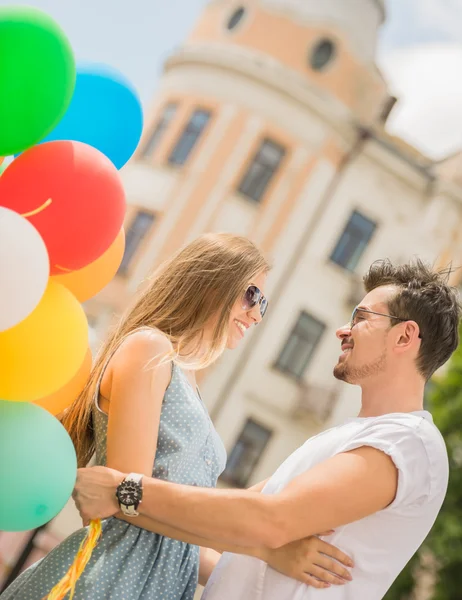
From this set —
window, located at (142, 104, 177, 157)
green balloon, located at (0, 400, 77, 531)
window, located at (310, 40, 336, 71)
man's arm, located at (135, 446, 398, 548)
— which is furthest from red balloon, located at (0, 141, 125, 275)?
window, located at (310, 40, 336, 71)

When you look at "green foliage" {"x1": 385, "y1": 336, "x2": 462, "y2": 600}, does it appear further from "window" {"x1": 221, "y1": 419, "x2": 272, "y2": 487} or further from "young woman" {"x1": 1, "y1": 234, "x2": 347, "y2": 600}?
"young woman" {"x1": 1, "y1": 234, "x2": 347, "y2": 600}

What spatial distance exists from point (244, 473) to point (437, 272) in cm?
1329

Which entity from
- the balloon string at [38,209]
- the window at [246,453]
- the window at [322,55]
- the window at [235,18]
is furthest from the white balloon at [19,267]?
the window at [235,18]

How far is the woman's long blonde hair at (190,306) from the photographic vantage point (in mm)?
2342

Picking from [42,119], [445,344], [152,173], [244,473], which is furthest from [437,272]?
[152,173]

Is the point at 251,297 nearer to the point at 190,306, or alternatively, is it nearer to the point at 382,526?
the point at 190,306

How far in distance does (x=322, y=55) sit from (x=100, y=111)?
16.1 metres

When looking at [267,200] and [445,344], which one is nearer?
[445,344]

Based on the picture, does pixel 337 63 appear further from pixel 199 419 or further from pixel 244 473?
pixel 199 419

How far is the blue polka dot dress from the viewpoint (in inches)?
81.8

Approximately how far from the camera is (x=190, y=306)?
7.73ft

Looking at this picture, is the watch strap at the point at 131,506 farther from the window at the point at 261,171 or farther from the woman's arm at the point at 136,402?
the window at the point at 261,171

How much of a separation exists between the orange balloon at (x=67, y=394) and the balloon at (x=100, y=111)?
0.69m

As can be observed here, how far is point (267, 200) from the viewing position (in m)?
16.2
